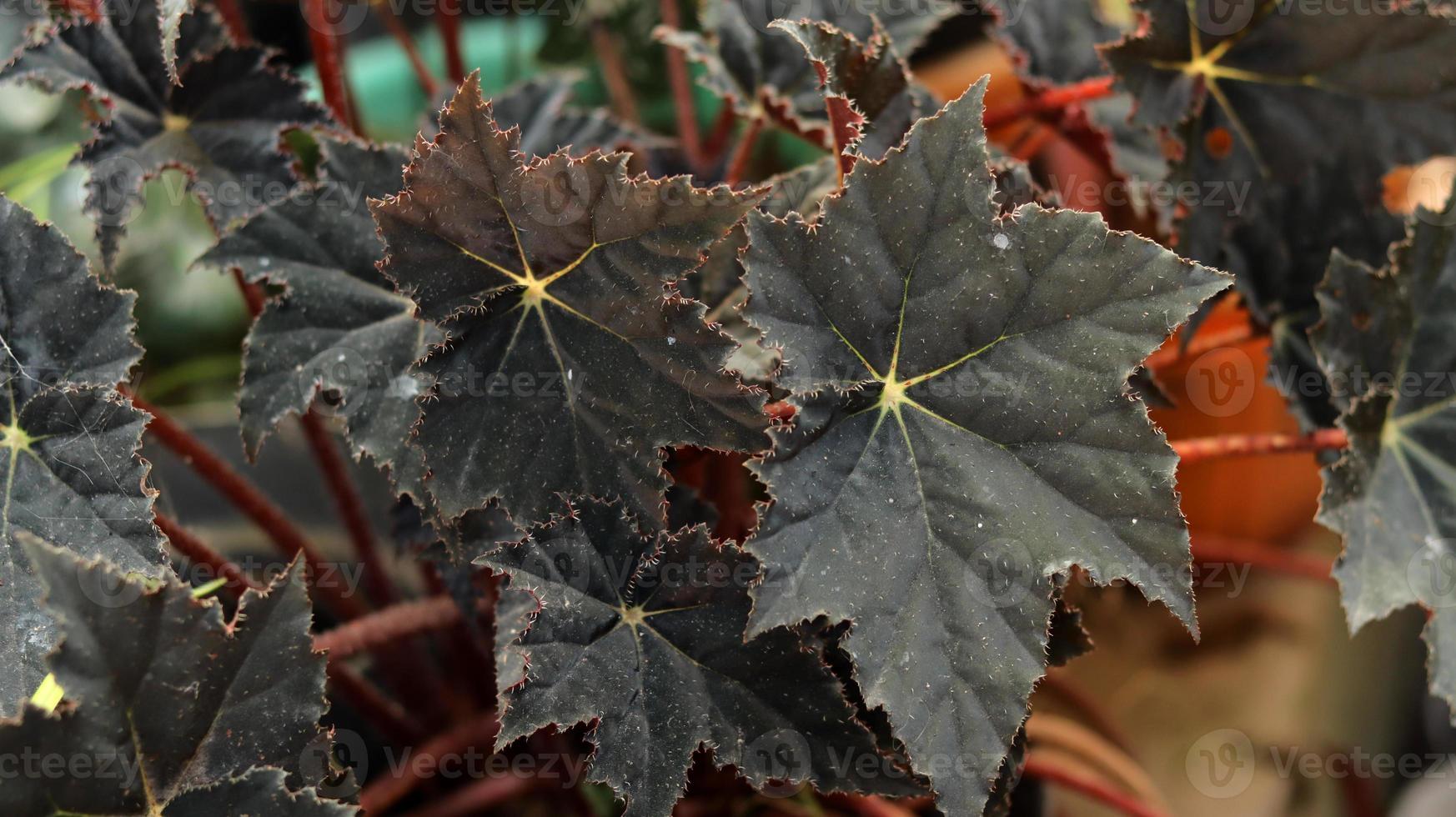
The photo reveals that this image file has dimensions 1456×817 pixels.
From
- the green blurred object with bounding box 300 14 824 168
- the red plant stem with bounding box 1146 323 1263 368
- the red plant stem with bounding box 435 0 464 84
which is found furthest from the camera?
the green blurred object with bounding box 300 14 824 168

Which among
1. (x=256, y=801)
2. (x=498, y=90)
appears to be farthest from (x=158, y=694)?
(x=498, y=90)

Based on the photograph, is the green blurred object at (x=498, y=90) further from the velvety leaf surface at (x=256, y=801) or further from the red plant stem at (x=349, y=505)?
the velvety leaf surface at (x=256, y=801)

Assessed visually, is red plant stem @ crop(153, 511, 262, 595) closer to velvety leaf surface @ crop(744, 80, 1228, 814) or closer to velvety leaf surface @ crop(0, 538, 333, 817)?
velvety leaf surface @ crop(0, 538, 333, 817)

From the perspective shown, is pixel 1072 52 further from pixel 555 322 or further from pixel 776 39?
pixel 555 322

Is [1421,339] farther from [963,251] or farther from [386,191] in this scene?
[386,191]

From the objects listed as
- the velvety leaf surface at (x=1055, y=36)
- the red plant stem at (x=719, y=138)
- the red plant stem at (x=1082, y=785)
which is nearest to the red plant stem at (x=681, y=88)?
the red plant stem at (x=719, y=138)

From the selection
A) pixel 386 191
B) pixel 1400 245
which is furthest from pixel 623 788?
pixel 1400 245

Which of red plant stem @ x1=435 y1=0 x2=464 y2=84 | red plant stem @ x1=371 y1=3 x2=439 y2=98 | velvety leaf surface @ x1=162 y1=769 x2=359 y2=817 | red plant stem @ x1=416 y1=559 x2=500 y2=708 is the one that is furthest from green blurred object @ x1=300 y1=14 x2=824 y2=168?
velvety leaf surface @ x1=162 y1=769 x2=359 y2=817
